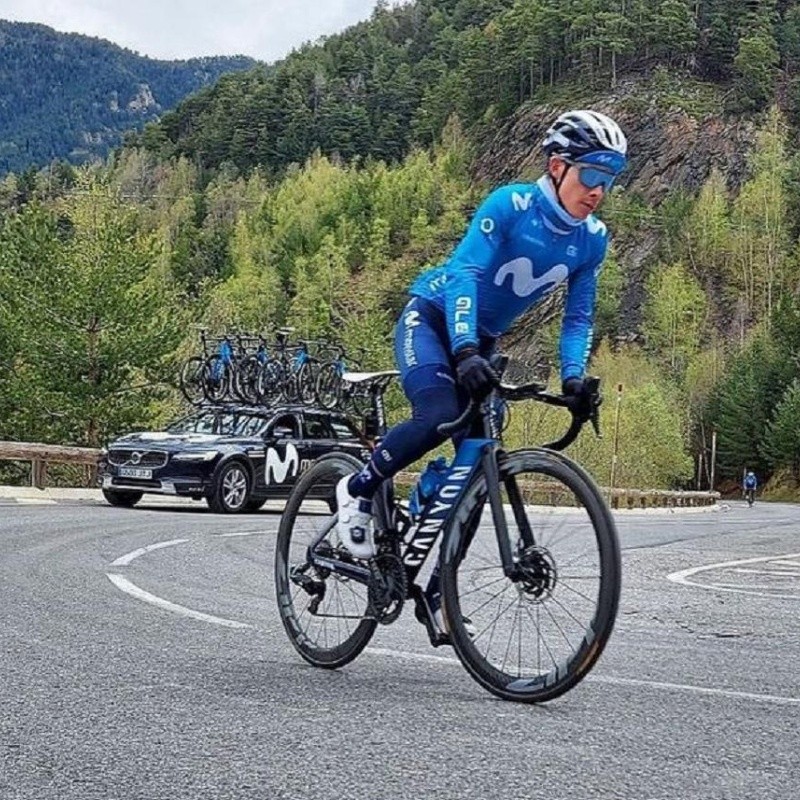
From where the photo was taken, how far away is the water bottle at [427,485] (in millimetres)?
4500

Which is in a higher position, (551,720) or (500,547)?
(500,547)

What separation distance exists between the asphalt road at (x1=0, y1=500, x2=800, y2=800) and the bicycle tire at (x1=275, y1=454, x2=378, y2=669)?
0.34 feet

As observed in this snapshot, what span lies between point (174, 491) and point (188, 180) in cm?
17100

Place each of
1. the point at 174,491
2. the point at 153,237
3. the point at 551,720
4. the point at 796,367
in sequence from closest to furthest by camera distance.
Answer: the point at 551,720, the point at 174,491, the point at 153,237, the point at 796,367

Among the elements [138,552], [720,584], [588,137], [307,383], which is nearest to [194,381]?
[307,383]

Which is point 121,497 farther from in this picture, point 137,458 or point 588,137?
point 588,137

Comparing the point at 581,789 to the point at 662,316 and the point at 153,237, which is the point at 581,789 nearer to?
the point at 153,237

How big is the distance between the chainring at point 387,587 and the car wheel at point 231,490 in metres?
12.9

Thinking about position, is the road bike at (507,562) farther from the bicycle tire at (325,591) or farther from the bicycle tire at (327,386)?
the bicycle tire at (327,386)

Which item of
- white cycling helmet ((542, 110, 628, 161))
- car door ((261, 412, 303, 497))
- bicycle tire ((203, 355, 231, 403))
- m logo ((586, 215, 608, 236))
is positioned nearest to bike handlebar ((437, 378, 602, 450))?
m logo ((586, 215, 608, 236))

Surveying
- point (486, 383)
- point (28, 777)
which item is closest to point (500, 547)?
point (486, 383)

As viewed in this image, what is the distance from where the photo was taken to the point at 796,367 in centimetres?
8688

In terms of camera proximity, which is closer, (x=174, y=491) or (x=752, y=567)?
(x=752, y=567)

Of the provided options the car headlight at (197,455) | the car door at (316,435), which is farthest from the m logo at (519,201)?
the car door at (316,435)
